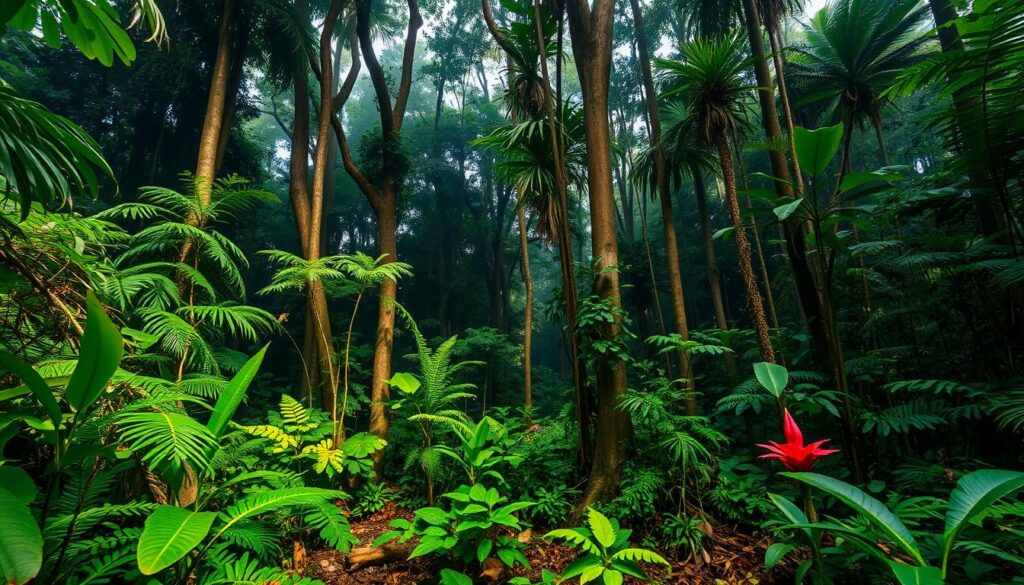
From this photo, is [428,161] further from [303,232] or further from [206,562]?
[206,562]

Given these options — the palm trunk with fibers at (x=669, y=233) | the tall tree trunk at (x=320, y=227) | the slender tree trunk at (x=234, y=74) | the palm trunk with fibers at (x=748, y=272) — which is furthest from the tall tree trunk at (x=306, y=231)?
the palm trunk with fibers at (x=669, y=233)

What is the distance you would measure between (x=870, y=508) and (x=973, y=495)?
1.06 feet

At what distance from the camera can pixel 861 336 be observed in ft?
13.3

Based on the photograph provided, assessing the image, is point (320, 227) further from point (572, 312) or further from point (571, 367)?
point (571, 367)

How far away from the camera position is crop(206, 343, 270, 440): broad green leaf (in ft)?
6.31

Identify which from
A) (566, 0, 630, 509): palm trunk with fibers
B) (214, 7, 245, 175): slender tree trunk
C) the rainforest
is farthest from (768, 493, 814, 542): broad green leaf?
(214, 7, 245, 175): slender tree trunk

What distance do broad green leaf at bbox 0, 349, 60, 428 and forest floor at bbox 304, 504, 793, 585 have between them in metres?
1.95

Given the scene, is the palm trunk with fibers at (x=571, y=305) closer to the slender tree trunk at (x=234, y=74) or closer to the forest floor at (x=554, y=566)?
the forest floor at (x=554, y=566)

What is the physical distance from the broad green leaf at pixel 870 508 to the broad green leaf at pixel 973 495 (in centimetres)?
10

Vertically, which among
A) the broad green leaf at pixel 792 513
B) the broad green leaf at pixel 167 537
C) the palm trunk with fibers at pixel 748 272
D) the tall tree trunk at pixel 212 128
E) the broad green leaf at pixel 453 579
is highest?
the tall tree trunk at pixel 212 128

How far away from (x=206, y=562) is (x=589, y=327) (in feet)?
9.57

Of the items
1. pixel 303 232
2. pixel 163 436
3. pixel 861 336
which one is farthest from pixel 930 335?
pixel 303 232

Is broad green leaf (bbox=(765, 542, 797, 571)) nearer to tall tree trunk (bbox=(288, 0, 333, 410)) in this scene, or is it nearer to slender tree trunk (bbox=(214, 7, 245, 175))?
tall tree trunk (bbox=(288, 0, 333, 410))

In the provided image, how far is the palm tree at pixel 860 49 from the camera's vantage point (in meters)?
4.91
